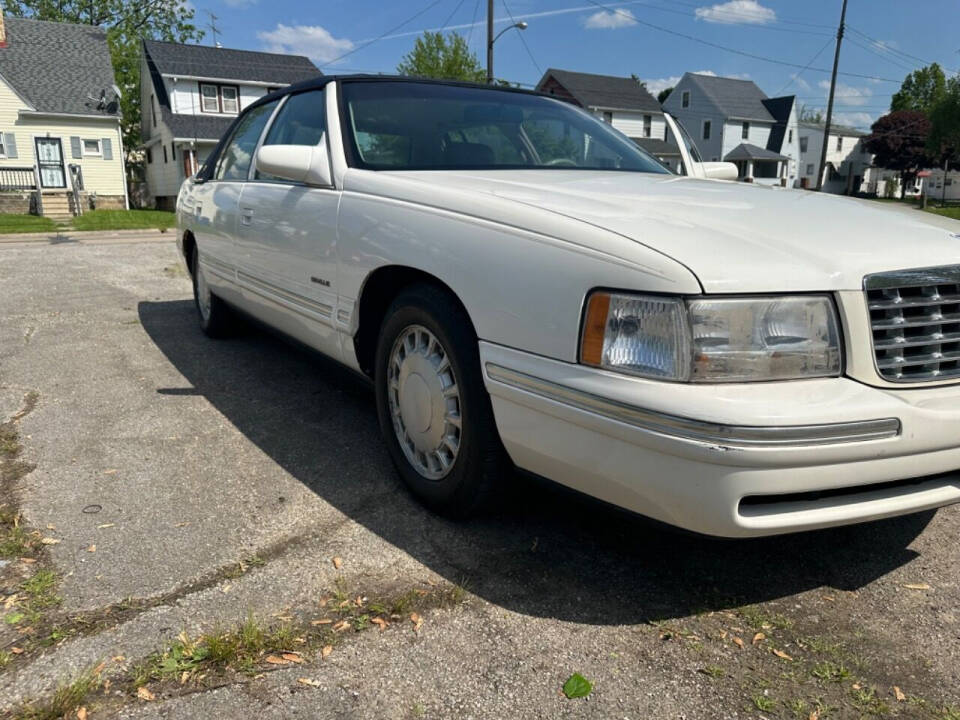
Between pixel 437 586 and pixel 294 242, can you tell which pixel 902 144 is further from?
pixel 437 586

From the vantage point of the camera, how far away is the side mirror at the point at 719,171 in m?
4.09

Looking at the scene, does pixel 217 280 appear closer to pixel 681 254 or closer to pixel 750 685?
pixel 681 254

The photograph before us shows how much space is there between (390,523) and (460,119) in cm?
191

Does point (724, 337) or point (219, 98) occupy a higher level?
point (219, 98)

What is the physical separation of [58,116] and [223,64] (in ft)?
24.4

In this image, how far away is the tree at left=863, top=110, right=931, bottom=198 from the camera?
65.5 metres

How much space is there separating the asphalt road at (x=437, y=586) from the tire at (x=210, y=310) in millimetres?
1657

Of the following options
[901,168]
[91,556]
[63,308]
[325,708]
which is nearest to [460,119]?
[91,556]

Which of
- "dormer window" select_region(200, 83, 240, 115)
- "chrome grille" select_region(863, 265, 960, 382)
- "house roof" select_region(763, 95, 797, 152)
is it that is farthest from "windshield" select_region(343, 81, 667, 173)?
"house roof" select_region(763, 95, 797, 152)

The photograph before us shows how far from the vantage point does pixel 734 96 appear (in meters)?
52.7

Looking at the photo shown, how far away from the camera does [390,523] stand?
282 cm

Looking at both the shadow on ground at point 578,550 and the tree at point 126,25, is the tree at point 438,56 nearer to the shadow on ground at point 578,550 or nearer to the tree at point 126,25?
the tree at point 126,25

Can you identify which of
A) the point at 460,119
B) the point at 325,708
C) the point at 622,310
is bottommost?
the point at 325,708

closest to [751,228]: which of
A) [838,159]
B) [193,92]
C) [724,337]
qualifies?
[724,337]
